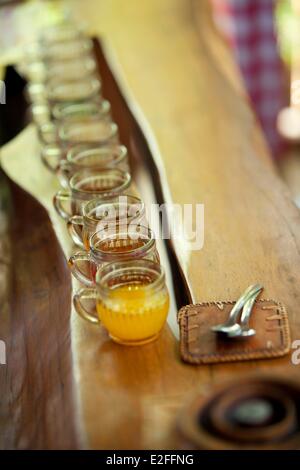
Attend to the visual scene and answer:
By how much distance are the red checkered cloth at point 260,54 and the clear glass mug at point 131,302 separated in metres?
3.38

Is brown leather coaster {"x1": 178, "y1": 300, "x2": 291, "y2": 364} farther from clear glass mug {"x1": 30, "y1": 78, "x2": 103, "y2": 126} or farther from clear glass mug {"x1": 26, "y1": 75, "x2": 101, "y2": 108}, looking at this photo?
clear glass mug {"x1": 26, "y1": 75, "x2": 101, "y2": 108}

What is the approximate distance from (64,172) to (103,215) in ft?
1.38

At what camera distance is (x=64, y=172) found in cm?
206

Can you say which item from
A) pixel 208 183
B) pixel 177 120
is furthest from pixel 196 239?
pixel 177 120

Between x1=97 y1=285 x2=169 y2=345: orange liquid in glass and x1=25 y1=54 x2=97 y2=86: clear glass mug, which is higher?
x1=25 y1=54 x2=97 y2=86: clear glass mug

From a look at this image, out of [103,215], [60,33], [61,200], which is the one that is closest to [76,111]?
[61,200]

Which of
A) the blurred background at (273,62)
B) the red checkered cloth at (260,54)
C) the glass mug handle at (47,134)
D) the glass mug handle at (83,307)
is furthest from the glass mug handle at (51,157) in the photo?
the red checkered cloth at (260,54)

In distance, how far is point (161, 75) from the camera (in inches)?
118

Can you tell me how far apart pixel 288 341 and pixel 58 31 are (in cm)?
225

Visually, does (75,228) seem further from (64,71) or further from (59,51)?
(59,51)

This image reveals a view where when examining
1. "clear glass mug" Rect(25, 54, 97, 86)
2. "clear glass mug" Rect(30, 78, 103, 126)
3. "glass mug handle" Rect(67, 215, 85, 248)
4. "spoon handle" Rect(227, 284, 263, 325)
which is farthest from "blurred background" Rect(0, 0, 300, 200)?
"spoon handle" Rect(227, 284, 263, 325)

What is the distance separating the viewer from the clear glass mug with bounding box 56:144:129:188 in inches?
78.1

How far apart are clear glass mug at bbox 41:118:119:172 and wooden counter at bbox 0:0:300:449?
0.06m

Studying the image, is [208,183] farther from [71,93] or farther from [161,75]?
[161,75]
